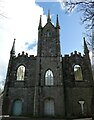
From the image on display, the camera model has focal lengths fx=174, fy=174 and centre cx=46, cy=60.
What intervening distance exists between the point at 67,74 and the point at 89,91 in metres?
4.29

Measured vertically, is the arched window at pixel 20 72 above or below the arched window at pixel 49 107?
above

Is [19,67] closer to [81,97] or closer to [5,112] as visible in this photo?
[5,112]

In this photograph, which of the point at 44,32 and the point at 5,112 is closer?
the point at 5,112

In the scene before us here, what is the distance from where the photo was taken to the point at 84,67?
94.4 feet

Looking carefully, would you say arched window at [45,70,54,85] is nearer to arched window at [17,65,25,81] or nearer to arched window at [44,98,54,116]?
arched window at [44,98,54,116]

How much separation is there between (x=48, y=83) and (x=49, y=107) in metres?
3.55

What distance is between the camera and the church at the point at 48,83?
25.2 m

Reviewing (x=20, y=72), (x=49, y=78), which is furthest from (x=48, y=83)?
(x=20, y=72)

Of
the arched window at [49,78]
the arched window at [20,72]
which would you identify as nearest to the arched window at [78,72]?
the arched window at [49,78]

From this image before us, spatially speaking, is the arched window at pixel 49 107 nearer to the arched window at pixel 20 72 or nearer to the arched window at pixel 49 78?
the arched window at pixel 49 78

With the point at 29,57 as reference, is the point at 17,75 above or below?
below

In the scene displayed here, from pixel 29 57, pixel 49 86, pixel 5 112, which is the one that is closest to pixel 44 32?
pixel 29 57

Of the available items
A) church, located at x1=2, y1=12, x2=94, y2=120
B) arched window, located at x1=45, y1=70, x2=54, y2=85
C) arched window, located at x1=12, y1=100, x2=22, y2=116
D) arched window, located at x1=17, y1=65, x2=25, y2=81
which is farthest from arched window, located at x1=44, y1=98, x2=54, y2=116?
arched window, located at x1=17, y1=65, x2=25, y2=81

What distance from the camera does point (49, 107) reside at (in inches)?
995
